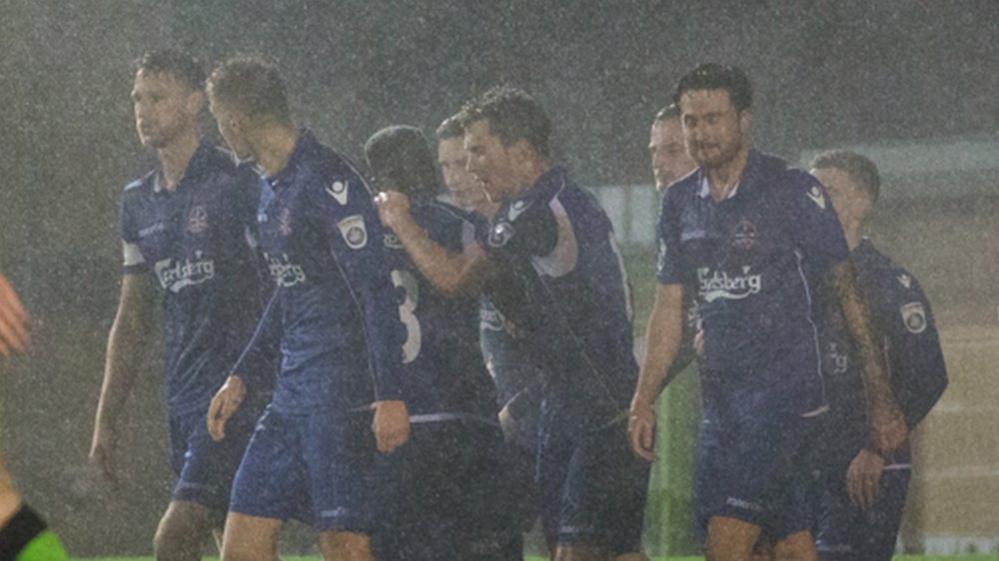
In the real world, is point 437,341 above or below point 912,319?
above

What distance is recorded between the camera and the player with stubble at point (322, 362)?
3.59 metres

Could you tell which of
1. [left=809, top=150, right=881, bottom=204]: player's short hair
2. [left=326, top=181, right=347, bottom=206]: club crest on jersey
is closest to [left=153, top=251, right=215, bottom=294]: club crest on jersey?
[left=326, top=181, right=347, bottom=206]: club crest on jersey

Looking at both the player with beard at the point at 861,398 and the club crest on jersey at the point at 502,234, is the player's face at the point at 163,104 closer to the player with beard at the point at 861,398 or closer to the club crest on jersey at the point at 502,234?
the club crest on jersey at the point at 502,234

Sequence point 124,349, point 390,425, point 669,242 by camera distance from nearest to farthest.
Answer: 1. point 390,425
2. point 669,242
3. point 124,349

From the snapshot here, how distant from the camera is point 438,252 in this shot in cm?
386

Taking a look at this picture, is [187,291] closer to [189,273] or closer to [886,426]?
[189,273]

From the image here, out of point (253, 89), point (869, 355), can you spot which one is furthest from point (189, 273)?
point (869, 355)

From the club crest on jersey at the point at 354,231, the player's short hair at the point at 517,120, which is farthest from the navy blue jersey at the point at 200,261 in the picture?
the player's short hair at the point at 517,120

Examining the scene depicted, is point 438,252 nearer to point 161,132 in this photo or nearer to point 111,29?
→ point 161,132

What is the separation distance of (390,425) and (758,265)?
0.83 meters

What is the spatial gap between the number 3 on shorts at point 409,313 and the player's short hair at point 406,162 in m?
0.21

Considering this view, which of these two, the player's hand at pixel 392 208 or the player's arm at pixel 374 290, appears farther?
the player's hand at pixel 392 208

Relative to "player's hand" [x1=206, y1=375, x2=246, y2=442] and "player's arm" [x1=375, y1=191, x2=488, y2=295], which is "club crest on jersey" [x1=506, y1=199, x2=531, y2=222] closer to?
"player's arm" [x1=375, y1=191, x2=488, y2=295]

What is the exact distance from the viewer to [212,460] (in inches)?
154
